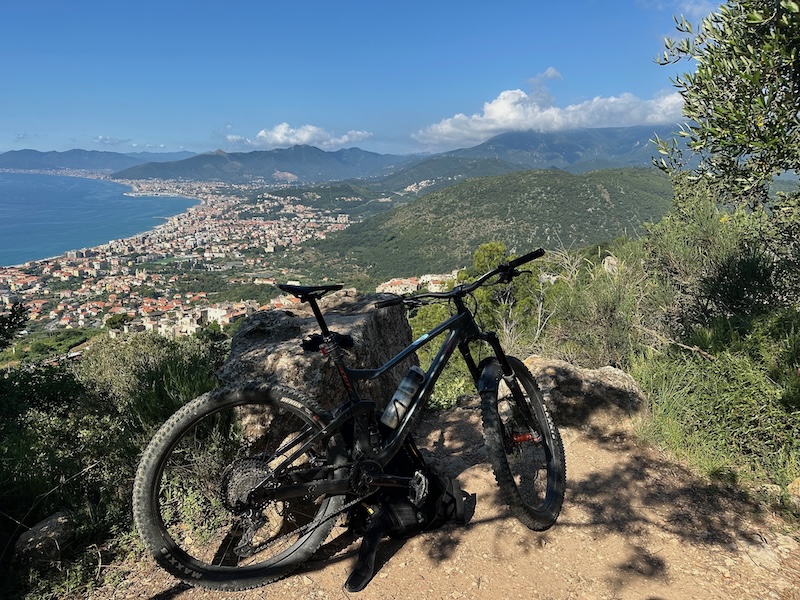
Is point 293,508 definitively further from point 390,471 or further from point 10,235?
point 10,235

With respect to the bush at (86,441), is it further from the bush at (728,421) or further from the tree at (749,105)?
the tree at (749,105)

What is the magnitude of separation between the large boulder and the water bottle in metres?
0.58

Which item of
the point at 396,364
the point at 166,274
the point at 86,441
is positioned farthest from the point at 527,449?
the point at 166,274

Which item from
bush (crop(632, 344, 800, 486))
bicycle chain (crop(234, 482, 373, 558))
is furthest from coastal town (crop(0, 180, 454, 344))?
bush (crop(632, 344, 800, 486))

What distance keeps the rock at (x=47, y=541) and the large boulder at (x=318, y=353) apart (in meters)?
1.34

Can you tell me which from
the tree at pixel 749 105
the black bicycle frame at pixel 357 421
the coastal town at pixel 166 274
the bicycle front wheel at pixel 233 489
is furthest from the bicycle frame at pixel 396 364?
the coastal town at pixel 166 274

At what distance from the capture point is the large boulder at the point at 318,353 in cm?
353

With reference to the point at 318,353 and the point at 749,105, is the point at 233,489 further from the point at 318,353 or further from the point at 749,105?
the point at 749,105

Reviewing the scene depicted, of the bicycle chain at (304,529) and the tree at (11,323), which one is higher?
the tree at (11,323)

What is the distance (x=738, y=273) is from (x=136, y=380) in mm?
6814

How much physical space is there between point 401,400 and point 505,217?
82.7m

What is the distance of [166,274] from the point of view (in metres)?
76.6

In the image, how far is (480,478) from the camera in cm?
366

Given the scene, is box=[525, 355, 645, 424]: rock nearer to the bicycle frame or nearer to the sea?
the bicycle frame
